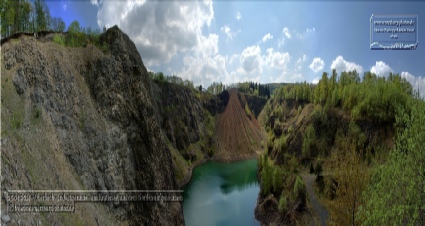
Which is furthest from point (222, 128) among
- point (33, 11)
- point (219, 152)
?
point (33, 11)

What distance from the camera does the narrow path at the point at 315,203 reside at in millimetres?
34513

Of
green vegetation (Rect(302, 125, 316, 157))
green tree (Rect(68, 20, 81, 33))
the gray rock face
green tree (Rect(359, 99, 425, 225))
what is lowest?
green vegetation (Rect(302, 125, 316, 157))

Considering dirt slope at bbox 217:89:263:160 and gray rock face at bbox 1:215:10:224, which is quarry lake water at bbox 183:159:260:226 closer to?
dirt slope at bbox 217:89:263:160

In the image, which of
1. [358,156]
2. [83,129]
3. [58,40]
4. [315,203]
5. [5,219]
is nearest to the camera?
[5,219]

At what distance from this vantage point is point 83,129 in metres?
26.8

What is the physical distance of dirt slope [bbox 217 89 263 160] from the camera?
118 metres

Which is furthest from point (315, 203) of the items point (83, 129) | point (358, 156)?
point (83, 129)

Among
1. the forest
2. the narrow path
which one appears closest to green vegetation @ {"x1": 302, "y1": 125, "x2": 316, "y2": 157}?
the forest

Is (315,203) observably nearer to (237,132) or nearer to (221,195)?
(221,195)

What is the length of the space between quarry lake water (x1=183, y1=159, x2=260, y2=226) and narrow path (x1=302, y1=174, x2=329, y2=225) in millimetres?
10669

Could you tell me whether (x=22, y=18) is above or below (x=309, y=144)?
above

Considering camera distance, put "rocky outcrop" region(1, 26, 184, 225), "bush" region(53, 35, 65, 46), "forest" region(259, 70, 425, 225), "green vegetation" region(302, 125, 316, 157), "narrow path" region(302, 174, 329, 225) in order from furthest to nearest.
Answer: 1. "green vegetation" region(302, 125, 316, 157)
2. "narrow path" region(302, 174, 329, 225)
3. "bush" region(53, 35, 65, 46)
4. "rocky outcrop" region(1, 26, 184, 225)
5. "forest" region(259, 70, 425, 225)

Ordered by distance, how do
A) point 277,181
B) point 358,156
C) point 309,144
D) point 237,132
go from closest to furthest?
point 358,156, point 277,181, point 309,144, point 237,132

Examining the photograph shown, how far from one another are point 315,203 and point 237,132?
90576 millimetres
